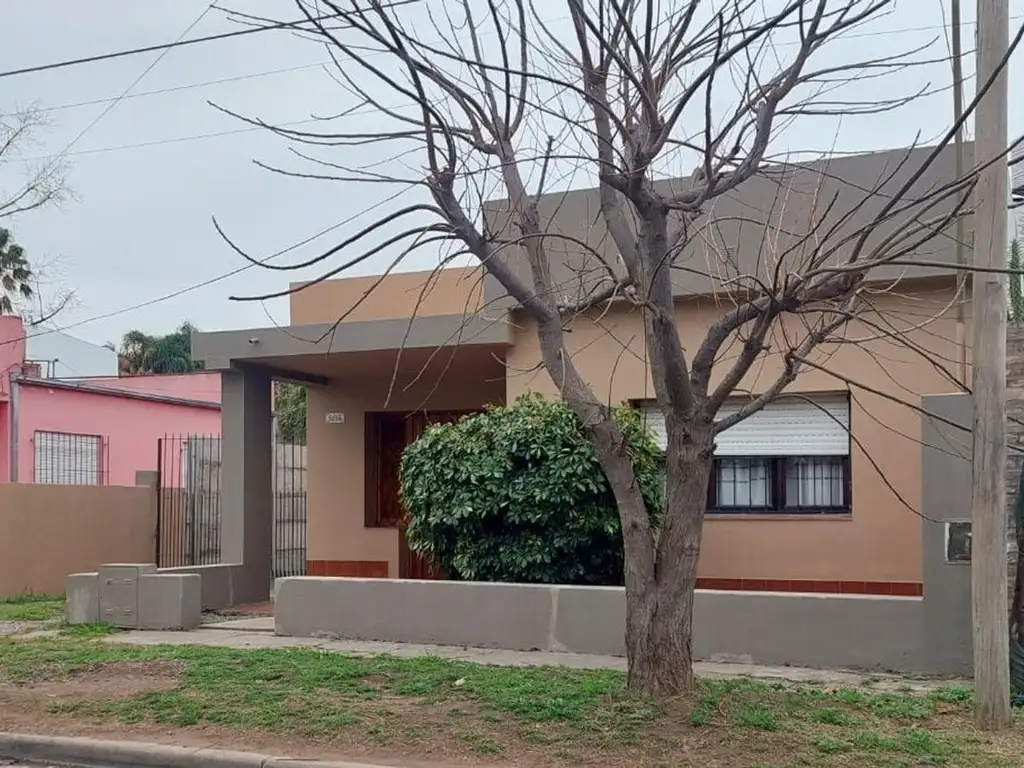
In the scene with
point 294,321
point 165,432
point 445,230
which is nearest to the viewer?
point 445,230

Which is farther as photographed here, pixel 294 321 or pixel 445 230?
pixel 294 321

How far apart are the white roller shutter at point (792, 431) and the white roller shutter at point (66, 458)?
626 inches

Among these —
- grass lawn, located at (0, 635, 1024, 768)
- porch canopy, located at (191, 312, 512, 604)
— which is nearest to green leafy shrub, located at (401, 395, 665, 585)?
grass lawn, located at (0, 635, 1024, 768)

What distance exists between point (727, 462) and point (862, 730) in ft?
17.5

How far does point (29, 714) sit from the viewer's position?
888cm

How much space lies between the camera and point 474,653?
11109mm

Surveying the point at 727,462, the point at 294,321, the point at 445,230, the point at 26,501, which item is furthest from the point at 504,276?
the point at 26,501

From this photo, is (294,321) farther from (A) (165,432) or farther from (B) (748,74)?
(A) (165,432)

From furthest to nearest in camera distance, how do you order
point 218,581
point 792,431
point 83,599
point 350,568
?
point 350,568 → point 218,581 → point 83,599 → point 792,431

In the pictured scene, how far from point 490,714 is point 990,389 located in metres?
4.11

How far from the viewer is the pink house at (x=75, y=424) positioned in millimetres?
23203

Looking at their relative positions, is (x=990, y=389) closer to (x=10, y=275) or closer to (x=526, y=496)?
(x=526, y=496)

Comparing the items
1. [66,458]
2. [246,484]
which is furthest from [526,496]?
[66,458]

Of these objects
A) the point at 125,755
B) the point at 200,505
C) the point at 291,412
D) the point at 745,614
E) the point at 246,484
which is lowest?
the point at 125,755
